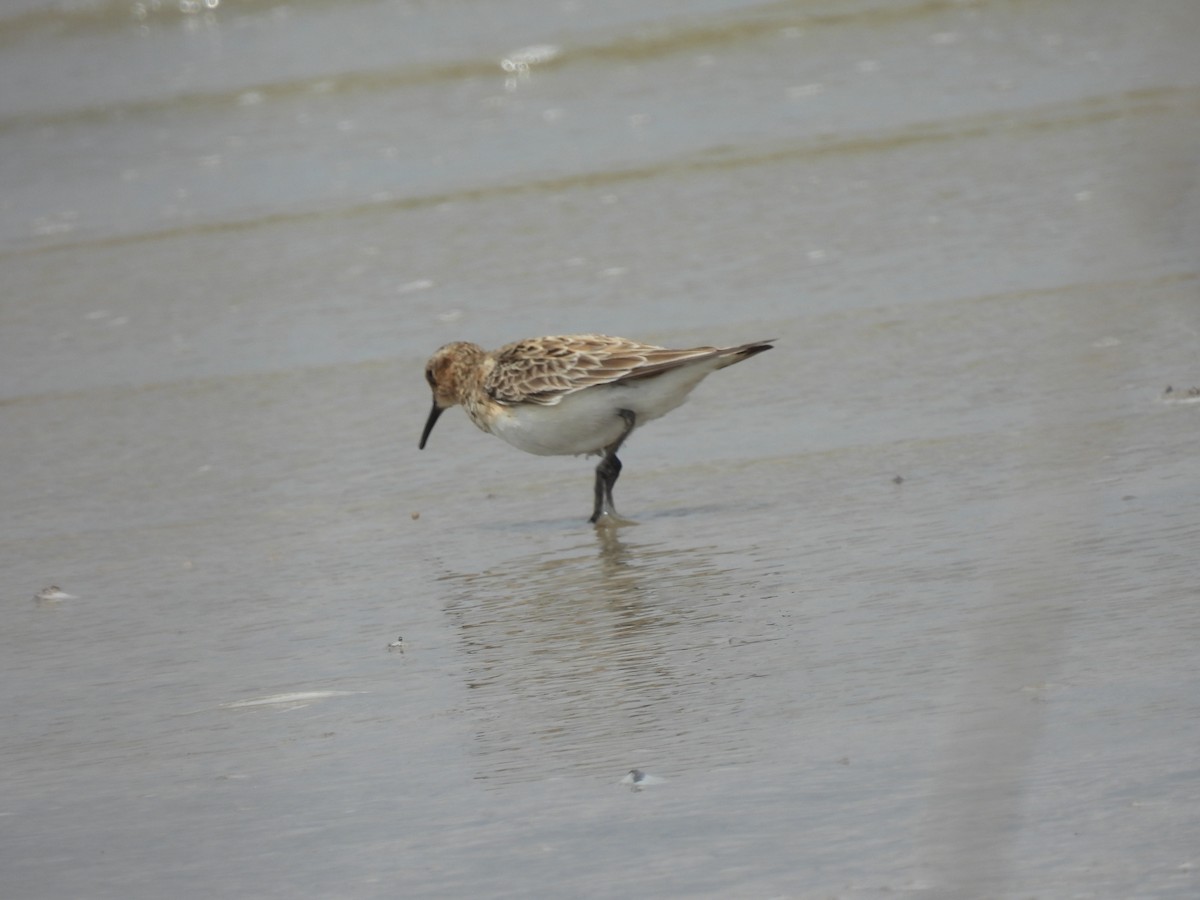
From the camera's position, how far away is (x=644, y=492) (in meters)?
5.79

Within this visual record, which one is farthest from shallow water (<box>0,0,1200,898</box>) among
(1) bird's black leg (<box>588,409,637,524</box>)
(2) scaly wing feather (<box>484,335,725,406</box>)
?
(2) scaly wing feather (<box>484,335,725,406</box>)

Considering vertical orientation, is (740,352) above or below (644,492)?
above

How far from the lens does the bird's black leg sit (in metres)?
5.51

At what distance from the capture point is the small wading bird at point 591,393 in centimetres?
562

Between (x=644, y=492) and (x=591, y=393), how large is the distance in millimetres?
375

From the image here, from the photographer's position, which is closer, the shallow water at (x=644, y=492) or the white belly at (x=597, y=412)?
the shallow water at (x=644, y=492)

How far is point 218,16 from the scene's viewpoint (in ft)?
52.3

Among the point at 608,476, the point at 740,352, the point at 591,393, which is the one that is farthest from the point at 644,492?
the point at 740,352

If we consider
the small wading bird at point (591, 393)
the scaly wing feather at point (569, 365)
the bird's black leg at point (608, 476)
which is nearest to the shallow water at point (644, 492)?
the bird's black leg at point (608, 476)

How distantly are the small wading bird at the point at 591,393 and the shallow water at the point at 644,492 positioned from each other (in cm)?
21

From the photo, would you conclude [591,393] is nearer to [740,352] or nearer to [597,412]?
[597,412]

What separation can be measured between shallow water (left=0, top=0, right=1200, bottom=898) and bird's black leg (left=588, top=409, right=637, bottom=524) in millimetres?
104

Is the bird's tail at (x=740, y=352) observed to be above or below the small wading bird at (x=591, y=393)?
above

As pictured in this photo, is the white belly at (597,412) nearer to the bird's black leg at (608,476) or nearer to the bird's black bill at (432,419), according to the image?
the bird's black leg at (608,476)
